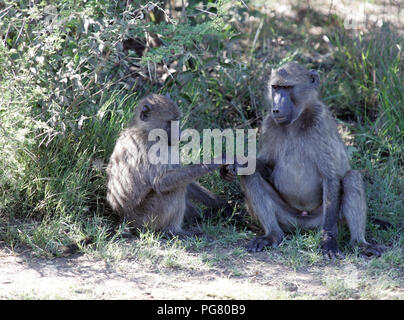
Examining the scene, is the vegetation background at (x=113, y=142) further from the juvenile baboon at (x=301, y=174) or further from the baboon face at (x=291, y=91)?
the baboon face at (x=291, y=91)

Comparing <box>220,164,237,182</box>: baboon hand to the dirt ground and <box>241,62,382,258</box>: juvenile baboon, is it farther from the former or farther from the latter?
the dirt ground

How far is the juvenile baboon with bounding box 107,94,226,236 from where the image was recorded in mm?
4738

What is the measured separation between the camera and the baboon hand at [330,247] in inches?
178

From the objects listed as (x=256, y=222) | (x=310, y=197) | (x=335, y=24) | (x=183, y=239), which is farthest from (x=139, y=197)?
(x=335, y=24)

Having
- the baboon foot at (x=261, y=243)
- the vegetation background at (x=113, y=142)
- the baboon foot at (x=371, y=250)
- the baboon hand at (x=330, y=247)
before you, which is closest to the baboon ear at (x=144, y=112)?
the vegetation background at (x=113, y=142)

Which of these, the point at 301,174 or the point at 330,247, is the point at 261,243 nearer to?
the point at 330,247

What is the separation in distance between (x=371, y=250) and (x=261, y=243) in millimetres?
783

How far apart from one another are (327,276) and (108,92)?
8.40 feet

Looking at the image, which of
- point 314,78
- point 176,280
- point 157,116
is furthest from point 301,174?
point 176,280

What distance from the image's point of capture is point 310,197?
499cm

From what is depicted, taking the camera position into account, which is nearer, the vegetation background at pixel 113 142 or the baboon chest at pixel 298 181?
the vegetation background at pixel 113 142

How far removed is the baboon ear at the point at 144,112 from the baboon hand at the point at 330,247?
157cm

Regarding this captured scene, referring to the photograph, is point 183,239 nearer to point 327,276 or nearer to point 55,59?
point 327,276

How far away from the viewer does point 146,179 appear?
15.6 feet
